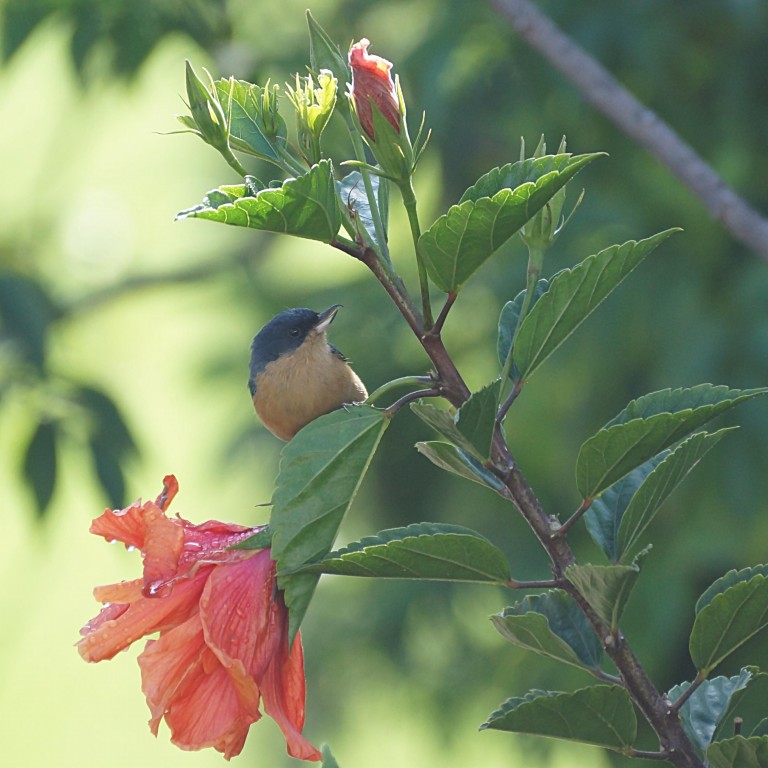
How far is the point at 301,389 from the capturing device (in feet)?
7.32

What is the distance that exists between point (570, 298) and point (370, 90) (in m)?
0.26

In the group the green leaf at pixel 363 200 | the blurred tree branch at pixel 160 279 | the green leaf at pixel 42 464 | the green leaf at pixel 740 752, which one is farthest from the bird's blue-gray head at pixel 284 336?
the blurred tree branch at pixel 160 279

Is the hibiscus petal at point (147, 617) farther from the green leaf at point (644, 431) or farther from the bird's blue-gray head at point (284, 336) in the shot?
the bird's blue-gray head at point (284, 336)

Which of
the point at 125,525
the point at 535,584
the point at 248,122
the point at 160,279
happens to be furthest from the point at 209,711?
the point at 160,279

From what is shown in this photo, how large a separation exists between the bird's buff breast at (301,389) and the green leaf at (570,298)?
1.04 m

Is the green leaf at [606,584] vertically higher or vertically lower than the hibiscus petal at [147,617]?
lower

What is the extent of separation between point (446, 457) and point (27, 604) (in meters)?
3.46

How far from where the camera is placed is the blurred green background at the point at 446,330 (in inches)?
130

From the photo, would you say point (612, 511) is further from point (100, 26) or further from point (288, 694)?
point (100, 26)

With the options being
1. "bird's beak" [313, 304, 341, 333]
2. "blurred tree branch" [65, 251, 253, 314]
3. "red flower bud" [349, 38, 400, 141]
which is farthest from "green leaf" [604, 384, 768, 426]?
"blurred tree branch" [65, 251, 253, 314]

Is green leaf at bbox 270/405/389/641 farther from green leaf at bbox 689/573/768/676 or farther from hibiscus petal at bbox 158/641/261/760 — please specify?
green leaf at bbox 689/573/768/676

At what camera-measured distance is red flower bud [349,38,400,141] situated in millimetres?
1076

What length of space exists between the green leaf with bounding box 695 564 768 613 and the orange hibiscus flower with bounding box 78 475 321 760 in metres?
0.42

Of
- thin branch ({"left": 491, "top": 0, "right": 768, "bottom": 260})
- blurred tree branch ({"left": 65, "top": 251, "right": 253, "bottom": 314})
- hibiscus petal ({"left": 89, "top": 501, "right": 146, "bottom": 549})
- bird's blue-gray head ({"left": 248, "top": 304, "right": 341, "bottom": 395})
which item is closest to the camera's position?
hibiscus petal ({"left": 89, "top": 501, "right": 146, "bottom": 549})
